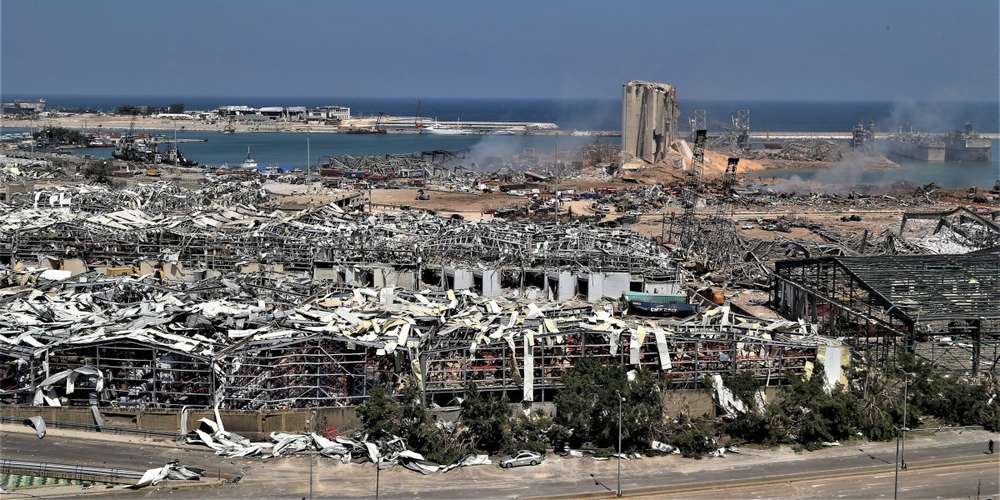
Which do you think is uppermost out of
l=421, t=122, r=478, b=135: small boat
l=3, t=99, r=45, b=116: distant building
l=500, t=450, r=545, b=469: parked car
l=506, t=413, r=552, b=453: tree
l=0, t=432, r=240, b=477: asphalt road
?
l=3, t=99, r=45, b=116: distant building

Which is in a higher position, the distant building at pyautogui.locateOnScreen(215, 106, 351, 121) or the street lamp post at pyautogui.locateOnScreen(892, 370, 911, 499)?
the distant building at pyautogui.locateOnScreen(215, 106, 351, 121)

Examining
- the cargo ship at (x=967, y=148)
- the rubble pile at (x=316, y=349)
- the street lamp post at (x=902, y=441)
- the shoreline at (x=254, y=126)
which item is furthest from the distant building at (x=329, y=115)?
the street lamp post at (x=902, y=441)

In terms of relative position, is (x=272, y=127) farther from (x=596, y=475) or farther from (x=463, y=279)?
(x=596, y=475)

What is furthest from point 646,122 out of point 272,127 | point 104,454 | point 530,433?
point 272,127

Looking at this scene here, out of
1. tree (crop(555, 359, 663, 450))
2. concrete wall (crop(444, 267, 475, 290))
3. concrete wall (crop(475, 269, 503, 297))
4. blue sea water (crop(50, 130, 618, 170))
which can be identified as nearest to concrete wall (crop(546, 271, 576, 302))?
concrete wall (crop(475, 269, 503, 297))

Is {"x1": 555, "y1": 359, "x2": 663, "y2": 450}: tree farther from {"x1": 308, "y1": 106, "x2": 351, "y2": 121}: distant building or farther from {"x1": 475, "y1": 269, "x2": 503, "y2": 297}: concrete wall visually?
{"x1": 308, "y1": 106, "x2": 351, "y2": 121}: distant building

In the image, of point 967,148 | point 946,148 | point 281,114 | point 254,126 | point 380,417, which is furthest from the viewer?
point 281,114
